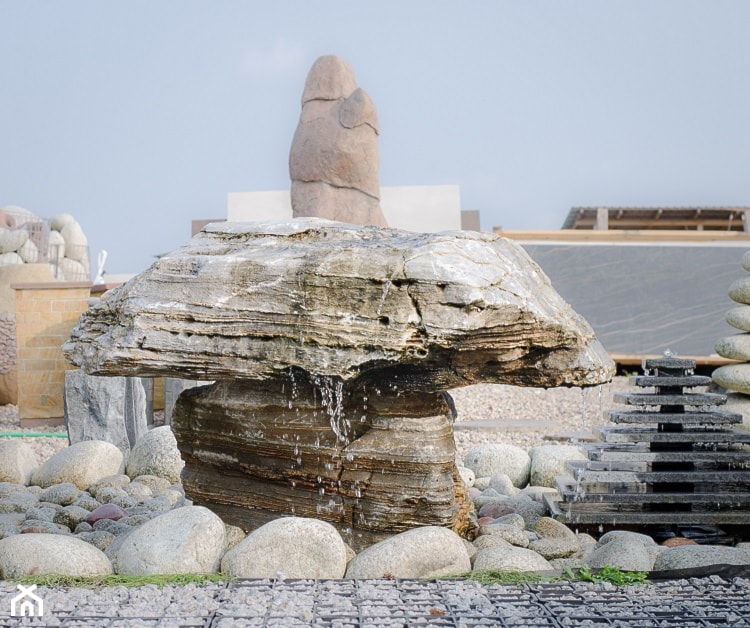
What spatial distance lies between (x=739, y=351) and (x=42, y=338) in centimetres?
878

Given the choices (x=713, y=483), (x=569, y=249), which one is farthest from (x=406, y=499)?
(x=569, y=249)

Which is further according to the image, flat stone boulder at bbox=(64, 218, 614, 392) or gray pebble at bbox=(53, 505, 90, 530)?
gray pebble at bbox=(53, 505, 90, 530)

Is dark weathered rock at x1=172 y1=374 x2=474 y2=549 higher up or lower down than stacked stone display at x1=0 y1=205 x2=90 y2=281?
lower down

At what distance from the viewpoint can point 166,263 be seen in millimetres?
4879

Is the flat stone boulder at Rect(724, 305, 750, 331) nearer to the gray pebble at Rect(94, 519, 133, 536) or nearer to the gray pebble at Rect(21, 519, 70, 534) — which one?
the gray pebble at Rect(94, 519, 133, 536)

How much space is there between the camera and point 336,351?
4.50m

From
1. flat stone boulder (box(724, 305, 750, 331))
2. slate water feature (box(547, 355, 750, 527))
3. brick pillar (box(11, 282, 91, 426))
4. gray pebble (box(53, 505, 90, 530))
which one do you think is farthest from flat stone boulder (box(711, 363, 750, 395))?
brick pillar (box(11, 282, 91, 426))

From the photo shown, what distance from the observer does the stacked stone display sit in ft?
81.2

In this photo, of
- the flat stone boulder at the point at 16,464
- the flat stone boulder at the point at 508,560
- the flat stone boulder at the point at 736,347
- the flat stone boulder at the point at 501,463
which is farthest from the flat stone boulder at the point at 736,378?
the flat stone boulder at the point at 16,464

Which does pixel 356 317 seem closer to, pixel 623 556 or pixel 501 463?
pixel 623 556

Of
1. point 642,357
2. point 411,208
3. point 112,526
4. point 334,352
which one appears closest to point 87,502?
point 112,526

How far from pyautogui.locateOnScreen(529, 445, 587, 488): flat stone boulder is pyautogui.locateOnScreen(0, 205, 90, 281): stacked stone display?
773 inches

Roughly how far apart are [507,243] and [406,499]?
1607 mm

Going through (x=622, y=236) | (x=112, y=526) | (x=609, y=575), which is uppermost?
(x=622, y=236)
